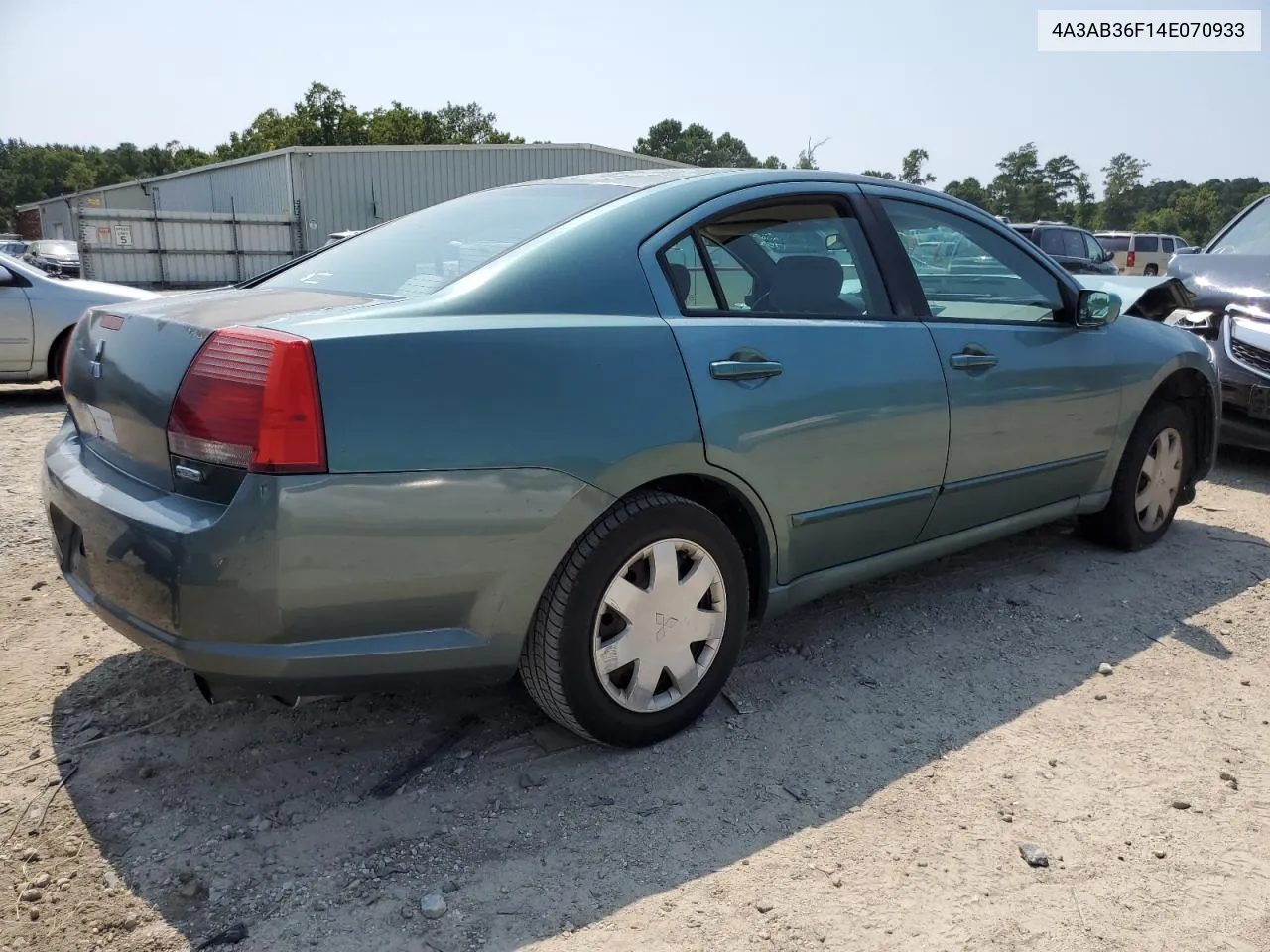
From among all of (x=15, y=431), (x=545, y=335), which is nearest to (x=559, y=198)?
(x=545, y=335)

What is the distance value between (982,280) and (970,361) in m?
0.56

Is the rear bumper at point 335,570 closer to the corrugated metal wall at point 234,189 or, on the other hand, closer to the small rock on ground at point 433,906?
the small rock on ground at point 433,906

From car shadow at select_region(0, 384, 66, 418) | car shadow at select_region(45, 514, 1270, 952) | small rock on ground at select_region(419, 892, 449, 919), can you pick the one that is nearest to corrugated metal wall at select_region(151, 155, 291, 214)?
car shadow at select_region(0, 384, 66, 418)

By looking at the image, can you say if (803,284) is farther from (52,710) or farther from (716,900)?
(52,710)

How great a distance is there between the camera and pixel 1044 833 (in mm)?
2379

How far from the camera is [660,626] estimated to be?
8.54 ft

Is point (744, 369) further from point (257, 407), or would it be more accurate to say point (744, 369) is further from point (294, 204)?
A: point (294, 204)

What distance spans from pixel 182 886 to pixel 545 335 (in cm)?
146

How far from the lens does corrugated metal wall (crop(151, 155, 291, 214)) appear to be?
28.5m

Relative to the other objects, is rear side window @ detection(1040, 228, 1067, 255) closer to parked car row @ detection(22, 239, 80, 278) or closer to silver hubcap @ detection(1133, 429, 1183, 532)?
silver hubcap @ detection(1133, 429, 1183, 532)

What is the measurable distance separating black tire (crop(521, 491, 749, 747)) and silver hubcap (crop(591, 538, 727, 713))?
0.03m

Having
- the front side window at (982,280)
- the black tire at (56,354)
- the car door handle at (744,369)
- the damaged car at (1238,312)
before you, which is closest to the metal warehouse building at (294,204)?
the black tire at (56,354)

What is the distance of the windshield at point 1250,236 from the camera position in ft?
22.4

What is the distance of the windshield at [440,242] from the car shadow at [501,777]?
4.09ft
